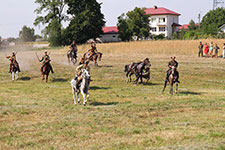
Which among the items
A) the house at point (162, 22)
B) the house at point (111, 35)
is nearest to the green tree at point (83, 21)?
the house at point (111, 35)

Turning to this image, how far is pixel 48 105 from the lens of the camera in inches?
778

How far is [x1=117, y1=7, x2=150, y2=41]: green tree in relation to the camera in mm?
103250

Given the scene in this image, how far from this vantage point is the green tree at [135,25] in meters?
103

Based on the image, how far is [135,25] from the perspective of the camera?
10319cm

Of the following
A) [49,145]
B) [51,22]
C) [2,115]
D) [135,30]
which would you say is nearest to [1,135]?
[49,145]

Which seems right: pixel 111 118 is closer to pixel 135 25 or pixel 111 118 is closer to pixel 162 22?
pixel 135 25

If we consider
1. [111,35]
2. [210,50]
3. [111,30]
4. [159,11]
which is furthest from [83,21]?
[159,11]

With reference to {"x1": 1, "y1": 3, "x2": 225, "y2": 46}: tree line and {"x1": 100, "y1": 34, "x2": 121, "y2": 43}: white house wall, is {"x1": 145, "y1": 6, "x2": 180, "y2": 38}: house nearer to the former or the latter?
{"x1": 100, "y1": 34, "x2": 121, "y2": 43}: white house wall

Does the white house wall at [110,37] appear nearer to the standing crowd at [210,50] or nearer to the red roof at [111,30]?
the red roof at [111,30]

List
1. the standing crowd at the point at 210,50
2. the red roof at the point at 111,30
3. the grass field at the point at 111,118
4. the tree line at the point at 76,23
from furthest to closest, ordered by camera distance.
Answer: the red roof at the point at 111,30
the tree line at the point at 76,23
the standing crowd at the point at 210,50
the grass field at the point at 111,118

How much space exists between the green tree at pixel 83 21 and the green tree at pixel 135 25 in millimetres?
11618

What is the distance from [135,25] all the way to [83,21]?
18.4m

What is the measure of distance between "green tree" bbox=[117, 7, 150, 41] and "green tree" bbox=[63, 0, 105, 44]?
11.6 m

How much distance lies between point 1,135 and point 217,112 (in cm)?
941
